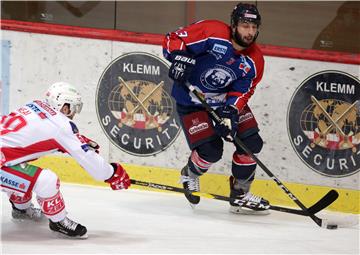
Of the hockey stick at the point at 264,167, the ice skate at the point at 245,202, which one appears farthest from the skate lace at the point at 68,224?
the hockey stick at the point at 264,167

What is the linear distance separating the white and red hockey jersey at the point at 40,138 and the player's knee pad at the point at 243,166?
1076 millimetres

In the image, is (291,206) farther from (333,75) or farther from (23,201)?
(23,201)

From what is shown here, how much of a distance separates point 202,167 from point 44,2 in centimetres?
150

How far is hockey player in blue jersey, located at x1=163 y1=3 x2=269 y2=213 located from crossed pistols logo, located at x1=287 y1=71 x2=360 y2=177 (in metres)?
0.46

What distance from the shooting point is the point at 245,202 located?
13.8ft

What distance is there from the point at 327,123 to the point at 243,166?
2.24 ft

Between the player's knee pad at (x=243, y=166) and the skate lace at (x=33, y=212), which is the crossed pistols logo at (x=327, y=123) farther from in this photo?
the skate lace at (x=33, y=212)

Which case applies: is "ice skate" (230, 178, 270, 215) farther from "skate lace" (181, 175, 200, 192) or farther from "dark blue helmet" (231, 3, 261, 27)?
"dark blue helmet" (231, 3, 261, 27)

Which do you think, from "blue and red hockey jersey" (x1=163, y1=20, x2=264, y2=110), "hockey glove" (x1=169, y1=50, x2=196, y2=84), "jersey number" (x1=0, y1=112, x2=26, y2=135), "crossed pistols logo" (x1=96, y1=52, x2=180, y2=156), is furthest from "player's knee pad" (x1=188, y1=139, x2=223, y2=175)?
"jersey number" (x1=0, y1=112, x2=26, y2=135)

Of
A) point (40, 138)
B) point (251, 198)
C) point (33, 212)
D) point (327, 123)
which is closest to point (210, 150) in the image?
point (251, 198)

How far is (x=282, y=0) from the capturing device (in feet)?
17.3

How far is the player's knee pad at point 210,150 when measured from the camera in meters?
4.36

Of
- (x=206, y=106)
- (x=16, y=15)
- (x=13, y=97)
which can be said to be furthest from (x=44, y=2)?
(x=206, y=106)

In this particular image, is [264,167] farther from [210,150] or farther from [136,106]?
[136,106]
